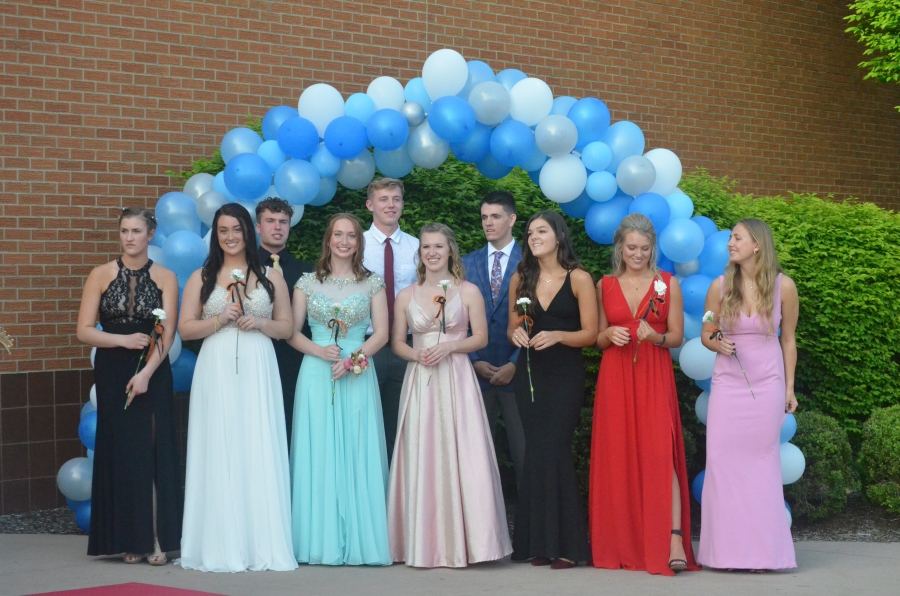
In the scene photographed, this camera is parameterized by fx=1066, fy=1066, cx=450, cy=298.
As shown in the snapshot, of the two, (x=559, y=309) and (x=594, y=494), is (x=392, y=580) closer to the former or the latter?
(x=594, y=494)

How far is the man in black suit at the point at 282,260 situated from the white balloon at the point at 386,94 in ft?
3.19

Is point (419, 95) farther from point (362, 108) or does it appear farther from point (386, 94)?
point (362, 108)

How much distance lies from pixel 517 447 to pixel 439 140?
212 centimetres

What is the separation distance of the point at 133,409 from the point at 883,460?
5249 millimetres

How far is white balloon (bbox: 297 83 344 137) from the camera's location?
7.27 m

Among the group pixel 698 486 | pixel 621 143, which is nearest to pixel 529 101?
pixel 621 143

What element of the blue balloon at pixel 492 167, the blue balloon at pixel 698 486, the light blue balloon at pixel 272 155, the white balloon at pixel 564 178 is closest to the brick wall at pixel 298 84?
the light blue balloon at pixel 272 155

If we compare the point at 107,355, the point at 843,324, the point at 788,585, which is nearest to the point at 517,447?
the point at 788,585

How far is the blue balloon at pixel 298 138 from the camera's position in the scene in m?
7.05

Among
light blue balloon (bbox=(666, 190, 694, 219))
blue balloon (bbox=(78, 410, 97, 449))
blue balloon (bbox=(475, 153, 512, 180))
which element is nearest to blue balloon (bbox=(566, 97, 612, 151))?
blue balloon (bbox=(475, 153, 512, 180))

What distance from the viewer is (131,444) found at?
6305mm

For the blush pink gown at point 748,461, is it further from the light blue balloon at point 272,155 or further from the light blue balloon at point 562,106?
the light blue balloon at point 272,155

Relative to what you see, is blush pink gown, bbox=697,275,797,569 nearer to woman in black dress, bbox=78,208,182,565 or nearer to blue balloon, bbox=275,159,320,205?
blue balloon, bbox=275,159,320,205

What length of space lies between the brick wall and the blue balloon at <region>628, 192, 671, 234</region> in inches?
149
